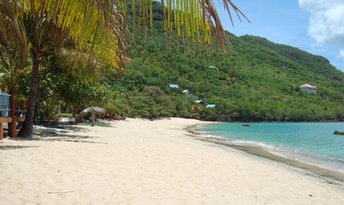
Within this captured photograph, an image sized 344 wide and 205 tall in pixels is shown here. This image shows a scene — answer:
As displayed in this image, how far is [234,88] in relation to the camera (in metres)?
83.4

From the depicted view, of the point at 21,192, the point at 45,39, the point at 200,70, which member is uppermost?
the point at 200,70

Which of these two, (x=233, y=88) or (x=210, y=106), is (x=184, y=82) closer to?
(x=210, y=106)

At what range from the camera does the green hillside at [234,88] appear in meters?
63.2

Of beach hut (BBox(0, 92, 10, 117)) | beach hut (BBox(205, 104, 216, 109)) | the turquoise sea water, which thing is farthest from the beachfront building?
beach hut (BBox(0, 92, 10, 117))

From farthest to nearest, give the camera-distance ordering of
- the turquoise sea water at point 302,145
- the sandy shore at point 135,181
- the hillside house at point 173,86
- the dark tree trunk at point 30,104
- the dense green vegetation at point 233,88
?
the hillside house at point 173,86, the dense green vegetation at point 233,88, the turquoise sea water at point 302,145, the dark tree trunk at point 30,104, the sandy shore at point 135,181

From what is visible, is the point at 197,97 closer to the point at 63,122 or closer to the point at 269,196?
the point at 63,122

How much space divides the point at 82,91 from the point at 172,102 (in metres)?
49.3

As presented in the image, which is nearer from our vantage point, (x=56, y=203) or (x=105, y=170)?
(x=56, y=203)

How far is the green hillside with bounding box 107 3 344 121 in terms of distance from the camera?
63.2 meters

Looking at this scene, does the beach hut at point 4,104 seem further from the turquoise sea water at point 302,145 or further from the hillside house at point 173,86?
the hillside house at point 173,86

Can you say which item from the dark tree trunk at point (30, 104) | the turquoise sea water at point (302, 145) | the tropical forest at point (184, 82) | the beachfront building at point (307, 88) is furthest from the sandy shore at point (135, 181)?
the beachfront building at point (307, 88)

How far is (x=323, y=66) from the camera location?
4830 inches

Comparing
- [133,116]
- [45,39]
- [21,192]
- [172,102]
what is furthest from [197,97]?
[21,192]

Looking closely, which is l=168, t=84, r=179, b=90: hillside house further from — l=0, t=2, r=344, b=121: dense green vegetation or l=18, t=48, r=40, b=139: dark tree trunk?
l=18, t=48, r=40, b=139: dark tree trunk
